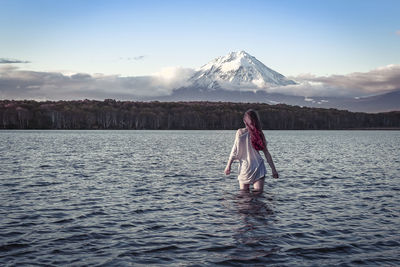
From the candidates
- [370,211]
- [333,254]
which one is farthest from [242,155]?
[333,254]

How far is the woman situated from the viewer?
12043 mm

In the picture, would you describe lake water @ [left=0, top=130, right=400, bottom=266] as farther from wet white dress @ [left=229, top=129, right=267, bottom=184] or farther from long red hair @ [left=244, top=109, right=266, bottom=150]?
long red hair @ [left=244, top=109, right=266, bottom=150]

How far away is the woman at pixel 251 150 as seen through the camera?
1204cm

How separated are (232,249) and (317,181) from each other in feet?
39.8

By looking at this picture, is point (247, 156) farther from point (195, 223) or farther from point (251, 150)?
point (195, 223)

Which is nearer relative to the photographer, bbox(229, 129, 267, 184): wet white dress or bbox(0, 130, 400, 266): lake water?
bbox(0, 130, 400, 266): lake water

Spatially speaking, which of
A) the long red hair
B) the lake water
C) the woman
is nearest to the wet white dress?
the woman

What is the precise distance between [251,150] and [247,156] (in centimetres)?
24

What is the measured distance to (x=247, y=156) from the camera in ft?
40.4

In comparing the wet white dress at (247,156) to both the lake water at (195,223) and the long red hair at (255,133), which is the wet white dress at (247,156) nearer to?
the long red hair at (255,133)

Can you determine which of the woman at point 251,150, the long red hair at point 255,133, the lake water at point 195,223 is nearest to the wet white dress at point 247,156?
the woman at point 251,150

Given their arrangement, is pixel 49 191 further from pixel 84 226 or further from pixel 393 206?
pixel 393 206

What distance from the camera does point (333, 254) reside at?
24.8ft

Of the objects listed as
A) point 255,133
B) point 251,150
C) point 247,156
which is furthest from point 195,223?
point 255,133
